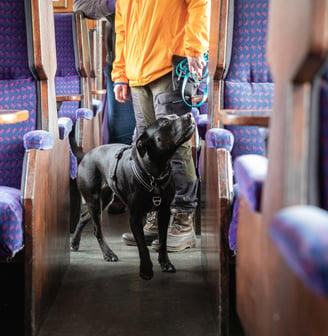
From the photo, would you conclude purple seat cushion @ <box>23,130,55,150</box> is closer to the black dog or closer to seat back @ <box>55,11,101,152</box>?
the black dog

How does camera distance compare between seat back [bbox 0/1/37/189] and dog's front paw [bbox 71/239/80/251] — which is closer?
seat back [bbox 0/1/37/189]

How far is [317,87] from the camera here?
95 centimetres

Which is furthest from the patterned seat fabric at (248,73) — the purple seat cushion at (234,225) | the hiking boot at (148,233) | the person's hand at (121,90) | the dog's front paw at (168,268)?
the hiking boot at (148,233)

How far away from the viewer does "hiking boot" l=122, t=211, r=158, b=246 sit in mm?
3092

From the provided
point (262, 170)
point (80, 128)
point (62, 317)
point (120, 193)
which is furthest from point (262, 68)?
point (80, 128)

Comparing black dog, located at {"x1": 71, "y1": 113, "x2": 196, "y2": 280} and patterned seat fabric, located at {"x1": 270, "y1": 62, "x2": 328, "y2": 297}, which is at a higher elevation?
patterned seat fabric, located at {"x1": 270, "y1": 62, "x2": 328, "y2": 297}

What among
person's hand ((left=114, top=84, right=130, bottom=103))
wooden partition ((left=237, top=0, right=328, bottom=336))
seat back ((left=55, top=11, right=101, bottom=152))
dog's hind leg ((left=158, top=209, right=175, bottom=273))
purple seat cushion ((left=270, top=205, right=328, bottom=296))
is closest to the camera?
purple seat cushion ((left=270, top=205, right=328, bottom=296))

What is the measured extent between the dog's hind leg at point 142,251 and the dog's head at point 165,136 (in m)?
0.32

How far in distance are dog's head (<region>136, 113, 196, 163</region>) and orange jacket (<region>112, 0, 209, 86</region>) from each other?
0.41m

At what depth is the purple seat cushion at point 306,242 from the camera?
2.43ft

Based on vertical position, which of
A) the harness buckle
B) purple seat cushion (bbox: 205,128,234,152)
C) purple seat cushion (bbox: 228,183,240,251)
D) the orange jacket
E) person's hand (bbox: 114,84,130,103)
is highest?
the orange jacket

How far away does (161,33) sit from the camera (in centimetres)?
274

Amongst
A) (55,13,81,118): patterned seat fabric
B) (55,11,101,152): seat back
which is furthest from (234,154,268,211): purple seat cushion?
(55,13,81,118): patterned seat fabric

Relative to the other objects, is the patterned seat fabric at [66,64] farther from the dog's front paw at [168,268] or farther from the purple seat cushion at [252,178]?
the purple seat cushion at [252,178]
